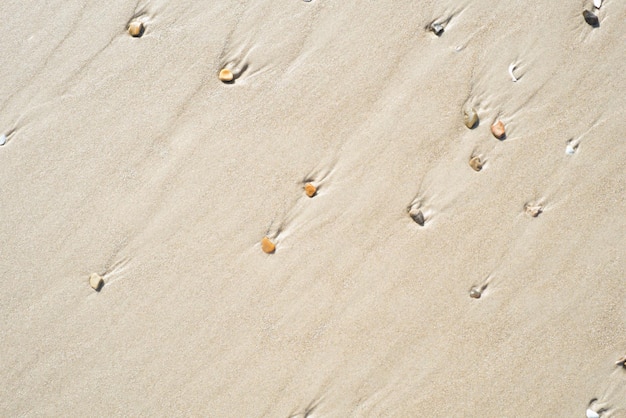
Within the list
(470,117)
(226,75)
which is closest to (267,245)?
(226,75)

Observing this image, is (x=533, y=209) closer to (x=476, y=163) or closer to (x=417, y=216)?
(x=476, y=163)

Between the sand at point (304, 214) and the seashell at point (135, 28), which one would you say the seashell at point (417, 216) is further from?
the seashell at point (135, 28)

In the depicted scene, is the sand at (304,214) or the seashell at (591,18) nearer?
the sand at (304,214)

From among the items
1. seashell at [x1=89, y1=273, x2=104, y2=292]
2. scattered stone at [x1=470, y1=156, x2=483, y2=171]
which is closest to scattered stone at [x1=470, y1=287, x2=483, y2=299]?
scattered stone at [x1=470, y1=156, x2=483, y2=171]

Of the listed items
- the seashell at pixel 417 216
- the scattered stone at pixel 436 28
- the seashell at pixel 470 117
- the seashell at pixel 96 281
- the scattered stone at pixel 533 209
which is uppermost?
the scattered stone at pixel 436 28

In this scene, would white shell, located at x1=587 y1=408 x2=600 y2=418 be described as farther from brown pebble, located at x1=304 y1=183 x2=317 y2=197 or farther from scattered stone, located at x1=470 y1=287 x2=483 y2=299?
brown pebble, located at x1=304 y1=183 x2=317 y2=197

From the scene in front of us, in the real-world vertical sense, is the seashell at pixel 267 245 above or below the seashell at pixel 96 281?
above

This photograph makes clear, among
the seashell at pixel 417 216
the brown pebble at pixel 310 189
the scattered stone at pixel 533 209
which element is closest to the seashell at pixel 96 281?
the brown pebble at pixel 310 189
